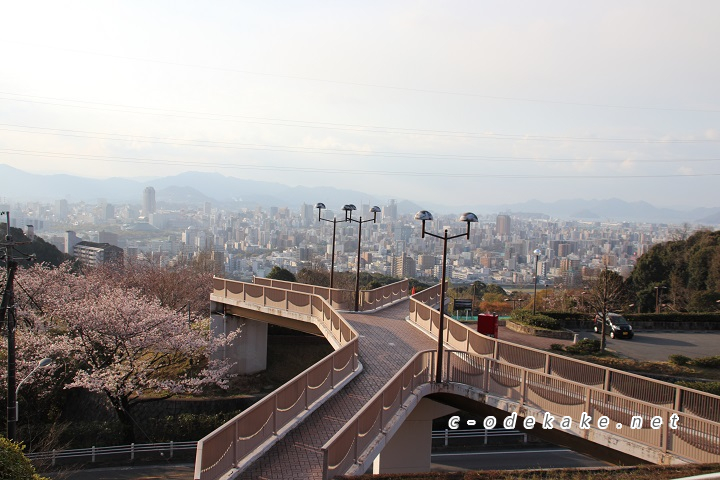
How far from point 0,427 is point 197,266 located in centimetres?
3604

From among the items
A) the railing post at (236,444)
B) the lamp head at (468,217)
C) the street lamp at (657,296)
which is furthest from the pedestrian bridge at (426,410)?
the street lamp at (657,296)

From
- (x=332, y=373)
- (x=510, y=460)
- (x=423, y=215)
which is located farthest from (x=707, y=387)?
(x=332, y=373)

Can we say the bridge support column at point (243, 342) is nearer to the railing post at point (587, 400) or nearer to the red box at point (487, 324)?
the red box at point (487, 324)

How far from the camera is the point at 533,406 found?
41.7 feet

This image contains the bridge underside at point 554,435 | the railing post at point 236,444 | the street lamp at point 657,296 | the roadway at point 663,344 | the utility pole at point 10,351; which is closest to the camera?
the railing post at point 236,444

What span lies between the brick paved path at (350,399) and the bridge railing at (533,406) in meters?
0.79

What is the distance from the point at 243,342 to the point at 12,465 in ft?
73.7

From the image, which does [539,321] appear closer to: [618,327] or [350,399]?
[618,327]

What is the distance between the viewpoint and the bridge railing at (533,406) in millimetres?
9867

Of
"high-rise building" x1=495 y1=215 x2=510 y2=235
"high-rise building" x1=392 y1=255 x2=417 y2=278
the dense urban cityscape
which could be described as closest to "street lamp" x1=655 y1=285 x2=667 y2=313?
the dense urban cityscape

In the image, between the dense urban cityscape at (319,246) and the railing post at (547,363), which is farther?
the dense urban cityscape at (319,246)

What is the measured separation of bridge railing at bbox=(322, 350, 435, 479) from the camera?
9500mm

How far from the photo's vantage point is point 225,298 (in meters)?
A: 28.9

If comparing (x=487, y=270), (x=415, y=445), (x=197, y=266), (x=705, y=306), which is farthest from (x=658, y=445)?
(x=487, y=270)
